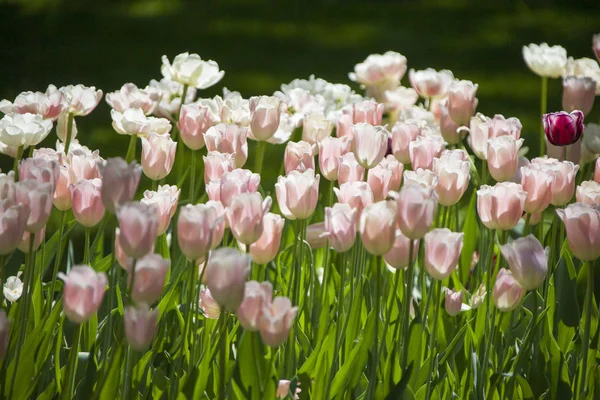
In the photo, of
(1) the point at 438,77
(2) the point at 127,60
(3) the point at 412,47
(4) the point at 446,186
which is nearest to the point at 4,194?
(4) the point at 446,186

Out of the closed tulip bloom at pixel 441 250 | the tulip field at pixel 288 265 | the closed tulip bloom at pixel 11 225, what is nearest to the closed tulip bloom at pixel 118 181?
the tulip field at pixel 288 265

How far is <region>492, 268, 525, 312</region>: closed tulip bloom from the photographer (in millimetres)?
1495

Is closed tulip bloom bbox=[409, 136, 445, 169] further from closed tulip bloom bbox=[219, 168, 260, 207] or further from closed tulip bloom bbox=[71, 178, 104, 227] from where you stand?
closed tulip bloom bbox=[71, 178, 104, 227]

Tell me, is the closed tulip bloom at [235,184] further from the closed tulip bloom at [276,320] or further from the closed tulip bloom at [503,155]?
the closed tulip bloom at [503,155]

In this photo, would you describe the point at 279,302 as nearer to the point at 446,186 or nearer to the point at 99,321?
the point at 446,186

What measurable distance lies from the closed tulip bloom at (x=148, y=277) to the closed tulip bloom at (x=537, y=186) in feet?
2.27

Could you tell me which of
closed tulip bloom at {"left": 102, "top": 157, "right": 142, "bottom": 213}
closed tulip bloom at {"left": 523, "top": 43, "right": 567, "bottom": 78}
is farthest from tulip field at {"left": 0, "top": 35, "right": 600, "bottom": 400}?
closed tulip bloom at {"left": 523, "top": 43, "right": 567, "bottom": 78}

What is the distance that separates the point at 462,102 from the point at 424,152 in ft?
1.33

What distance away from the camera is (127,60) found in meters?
5.44

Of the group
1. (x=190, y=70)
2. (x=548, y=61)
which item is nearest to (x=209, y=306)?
(x=190, y=70)

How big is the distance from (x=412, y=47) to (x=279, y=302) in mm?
4931

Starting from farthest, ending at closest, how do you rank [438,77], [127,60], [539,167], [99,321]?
[127,60] < [438,77] < [99,321] < [539,167]

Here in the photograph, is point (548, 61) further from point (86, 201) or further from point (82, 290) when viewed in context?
point (82, 290)

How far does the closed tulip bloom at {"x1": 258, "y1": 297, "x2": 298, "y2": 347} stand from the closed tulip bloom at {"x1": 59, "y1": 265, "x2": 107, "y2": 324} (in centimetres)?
21
